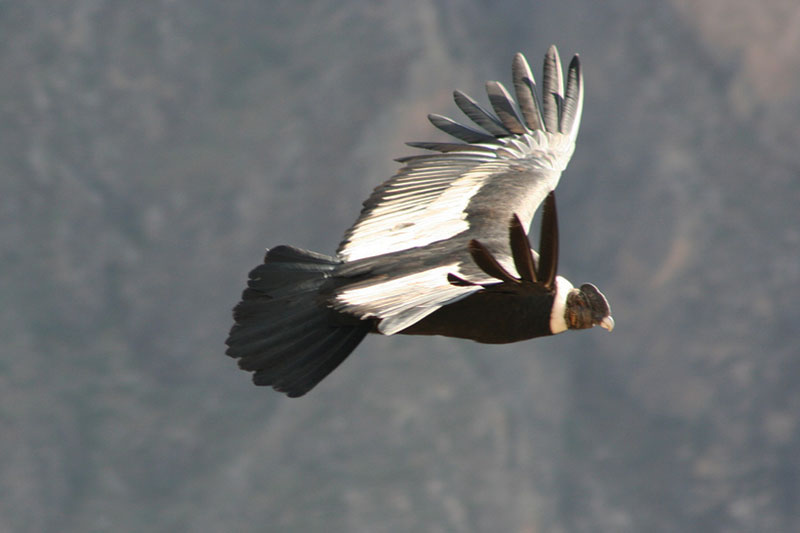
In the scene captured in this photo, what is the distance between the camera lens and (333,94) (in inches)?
3420

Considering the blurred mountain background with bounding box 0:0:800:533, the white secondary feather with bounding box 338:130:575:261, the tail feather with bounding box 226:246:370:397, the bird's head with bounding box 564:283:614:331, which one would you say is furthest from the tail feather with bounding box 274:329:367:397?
the blurred mountain background with bounding box 0:0:800:533

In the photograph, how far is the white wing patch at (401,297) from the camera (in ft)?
24.0

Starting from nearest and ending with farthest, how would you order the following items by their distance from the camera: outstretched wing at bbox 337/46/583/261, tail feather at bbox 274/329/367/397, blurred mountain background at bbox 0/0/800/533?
tail feather at bbox 274/329/367/397 < outstretched wing at bbox 337/46/583/261 < blurred mountain background at bbox 0/0/800/533

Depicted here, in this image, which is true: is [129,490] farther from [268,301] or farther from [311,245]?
[268,301]

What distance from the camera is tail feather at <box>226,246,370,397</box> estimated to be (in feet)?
28.0

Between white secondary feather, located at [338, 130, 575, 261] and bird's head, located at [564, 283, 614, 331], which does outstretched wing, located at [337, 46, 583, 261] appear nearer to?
white secondary feather, located at [338, 130, 575, 261]

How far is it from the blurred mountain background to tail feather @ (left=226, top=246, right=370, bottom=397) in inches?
2365

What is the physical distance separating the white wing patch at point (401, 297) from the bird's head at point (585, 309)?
0.83 meters

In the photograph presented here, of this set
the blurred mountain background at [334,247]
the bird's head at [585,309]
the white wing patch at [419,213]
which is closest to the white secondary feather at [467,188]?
the white wing patch at [419,213]

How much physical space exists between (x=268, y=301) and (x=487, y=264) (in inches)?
87.1

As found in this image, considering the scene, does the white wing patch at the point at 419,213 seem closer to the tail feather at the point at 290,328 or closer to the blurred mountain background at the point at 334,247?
the tail feather at the point at 290,328

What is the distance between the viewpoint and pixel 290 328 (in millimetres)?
8727

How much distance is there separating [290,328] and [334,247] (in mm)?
65609

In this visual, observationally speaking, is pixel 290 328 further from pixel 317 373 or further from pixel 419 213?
pixel 419 213
